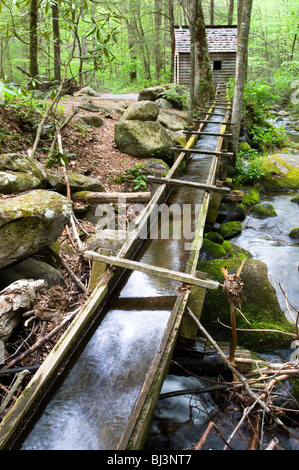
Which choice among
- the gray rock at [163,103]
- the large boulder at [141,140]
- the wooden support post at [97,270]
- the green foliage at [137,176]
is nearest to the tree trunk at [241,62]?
the large boulder at [141,140]

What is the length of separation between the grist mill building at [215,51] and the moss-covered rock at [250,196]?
14.3 m

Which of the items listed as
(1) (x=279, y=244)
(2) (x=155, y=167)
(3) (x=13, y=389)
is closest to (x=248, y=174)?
(1) (x=279, y=244)

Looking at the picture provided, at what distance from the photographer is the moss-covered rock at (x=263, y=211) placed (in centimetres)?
902

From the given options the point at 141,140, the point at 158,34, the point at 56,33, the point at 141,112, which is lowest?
the point at 141,140

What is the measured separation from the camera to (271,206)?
9.27m

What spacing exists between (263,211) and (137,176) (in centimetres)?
406

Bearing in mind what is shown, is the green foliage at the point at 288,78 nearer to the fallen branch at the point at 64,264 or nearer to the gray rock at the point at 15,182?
the gray rock at the point at 15,182

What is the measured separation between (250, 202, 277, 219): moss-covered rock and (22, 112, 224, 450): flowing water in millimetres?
5932

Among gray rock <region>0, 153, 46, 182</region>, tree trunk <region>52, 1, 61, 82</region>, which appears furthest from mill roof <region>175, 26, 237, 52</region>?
gray rock <region>0, 153, 46, 182</region>

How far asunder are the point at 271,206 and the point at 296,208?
0.98m

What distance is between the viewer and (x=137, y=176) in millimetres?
8195

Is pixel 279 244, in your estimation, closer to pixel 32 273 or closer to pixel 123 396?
pixel 32 273

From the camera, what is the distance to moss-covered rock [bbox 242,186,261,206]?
9578mm
